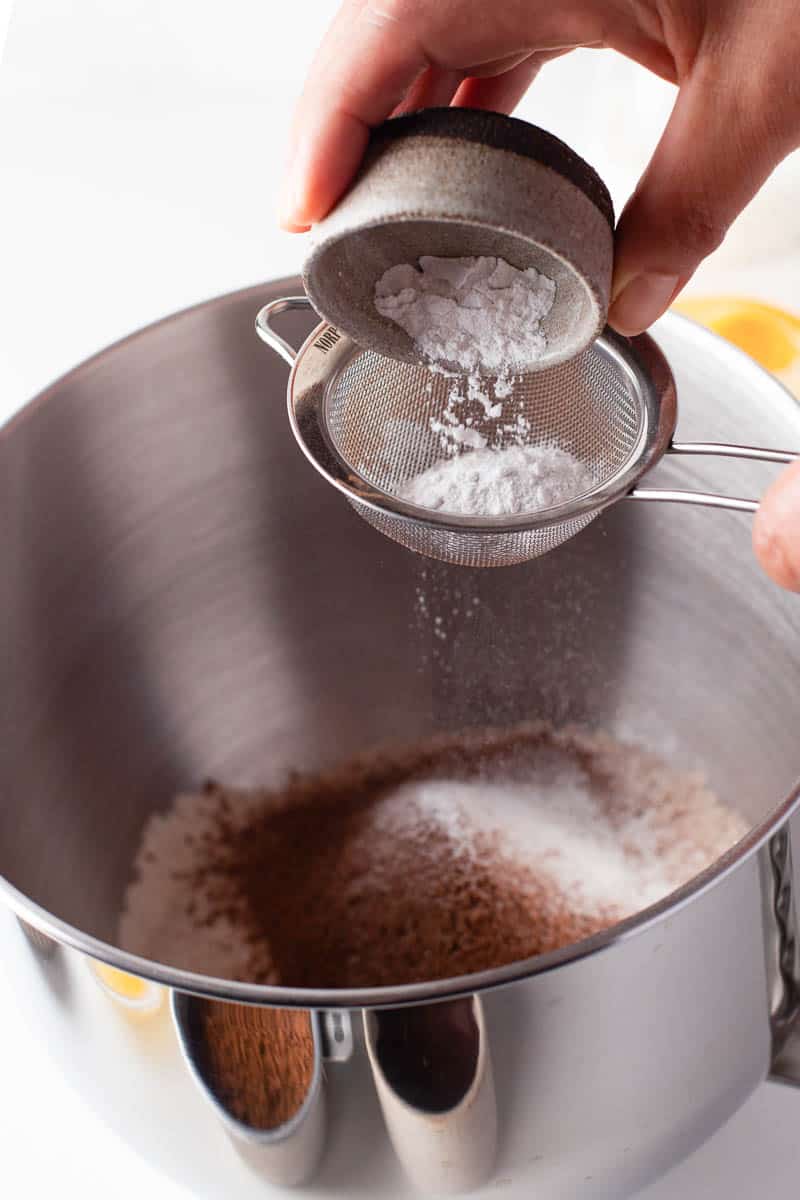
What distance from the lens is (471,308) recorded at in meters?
0.58

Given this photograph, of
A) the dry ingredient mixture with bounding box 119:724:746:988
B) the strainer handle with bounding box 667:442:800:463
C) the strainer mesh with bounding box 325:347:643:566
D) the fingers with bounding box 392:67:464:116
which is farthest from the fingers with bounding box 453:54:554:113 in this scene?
the dry ingredient mixture with bounding box 119:724:746:988

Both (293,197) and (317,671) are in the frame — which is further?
(317,671)

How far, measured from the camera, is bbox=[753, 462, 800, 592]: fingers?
47 centimetres

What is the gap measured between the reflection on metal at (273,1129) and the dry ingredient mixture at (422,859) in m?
0.30

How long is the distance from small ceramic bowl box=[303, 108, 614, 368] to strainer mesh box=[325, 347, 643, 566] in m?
0.14

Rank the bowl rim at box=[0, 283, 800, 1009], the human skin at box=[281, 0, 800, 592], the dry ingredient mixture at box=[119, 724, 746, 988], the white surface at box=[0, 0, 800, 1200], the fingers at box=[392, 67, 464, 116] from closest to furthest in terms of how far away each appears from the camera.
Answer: the bowl rim at box=[0, 283, 800, 1009], the human skin at box=[281, 0, 800, 592], the fingers at box=[392, 67, 464, 116], the dry ingredient mixture at box=[119, 724, 746, 988], the white surface at box=[0, 0, 800, 1200]

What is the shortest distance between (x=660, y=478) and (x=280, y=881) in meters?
0.40

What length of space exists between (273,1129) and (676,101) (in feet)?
1.53

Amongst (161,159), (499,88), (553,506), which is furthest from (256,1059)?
(161,159)

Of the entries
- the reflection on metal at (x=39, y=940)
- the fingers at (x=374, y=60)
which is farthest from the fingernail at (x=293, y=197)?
the reflection on metal at (x=39, y=940)

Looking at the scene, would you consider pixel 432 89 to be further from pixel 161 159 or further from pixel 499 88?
pixel 161 159

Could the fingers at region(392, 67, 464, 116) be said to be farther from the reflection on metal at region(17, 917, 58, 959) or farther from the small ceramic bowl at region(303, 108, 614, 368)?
the reflection on metal at region(17, 917, 58, 959)

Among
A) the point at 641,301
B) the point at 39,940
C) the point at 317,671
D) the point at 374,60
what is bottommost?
the point at 317,671

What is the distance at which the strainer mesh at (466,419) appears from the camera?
0.69 metres
